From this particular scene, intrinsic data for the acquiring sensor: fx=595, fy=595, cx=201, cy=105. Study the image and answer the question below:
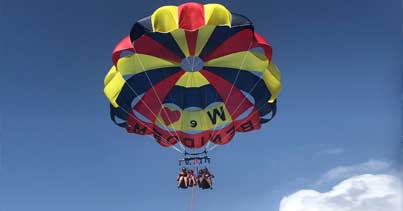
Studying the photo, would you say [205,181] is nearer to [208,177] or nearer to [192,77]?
[208,177]

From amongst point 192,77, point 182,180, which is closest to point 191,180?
point 182,180

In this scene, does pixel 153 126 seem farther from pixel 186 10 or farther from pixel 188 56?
pixel 186 10

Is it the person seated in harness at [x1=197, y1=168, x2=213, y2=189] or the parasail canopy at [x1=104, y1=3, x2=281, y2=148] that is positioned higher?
the parasail canopy at [x1=104, y1=3, x2=281, y2=148]

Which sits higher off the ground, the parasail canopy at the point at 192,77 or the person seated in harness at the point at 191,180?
the parasail canopy at the point at 192,77

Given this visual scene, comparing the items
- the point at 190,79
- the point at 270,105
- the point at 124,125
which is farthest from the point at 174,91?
the point at 270,105

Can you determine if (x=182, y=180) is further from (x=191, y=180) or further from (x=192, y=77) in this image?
(x=192, y=77)

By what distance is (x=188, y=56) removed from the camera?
69.4 ft

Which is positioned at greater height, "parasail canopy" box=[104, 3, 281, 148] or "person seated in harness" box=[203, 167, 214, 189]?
"parasail canopy" box=[104, 3, 281, 148]

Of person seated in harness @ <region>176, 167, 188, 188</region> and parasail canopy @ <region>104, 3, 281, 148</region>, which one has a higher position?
parasail canopy @ <region>104, 3, 281, 148</region>

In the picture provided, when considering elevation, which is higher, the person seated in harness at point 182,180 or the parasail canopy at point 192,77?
the parasail canopy at point 192,77

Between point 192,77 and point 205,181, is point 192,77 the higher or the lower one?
the higher one

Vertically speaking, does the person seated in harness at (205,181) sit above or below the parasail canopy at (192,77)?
below

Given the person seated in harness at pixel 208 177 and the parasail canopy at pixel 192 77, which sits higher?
the parasail canopy at pixel 192 77

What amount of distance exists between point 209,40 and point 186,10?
1493 mm
